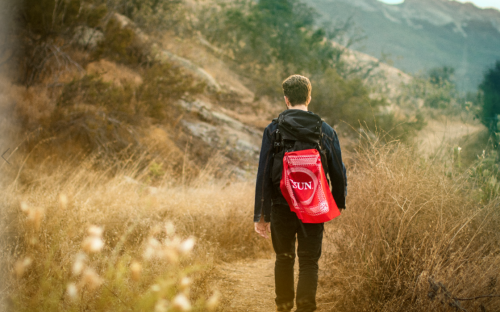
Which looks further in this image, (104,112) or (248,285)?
(104,112)

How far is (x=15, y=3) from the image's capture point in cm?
688

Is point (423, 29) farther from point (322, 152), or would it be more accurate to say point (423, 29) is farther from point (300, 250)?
point (300, 250)

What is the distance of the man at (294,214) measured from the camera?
2361 mm

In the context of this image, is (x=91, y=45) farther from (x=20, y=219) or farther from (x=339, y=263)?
(x=339, y=263)

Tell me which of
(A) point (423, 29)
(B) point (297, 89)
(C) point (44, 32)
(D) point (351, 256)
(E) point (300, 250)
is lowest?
(A) point (423, 29)

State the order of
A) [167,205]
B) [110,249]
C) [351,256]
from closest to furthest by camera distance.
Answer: [351,256]
[110,249]
[167,205]

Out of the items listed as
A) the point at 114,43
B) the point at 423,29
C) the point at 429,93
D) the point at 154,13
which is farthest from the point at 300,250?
the point at 423,29

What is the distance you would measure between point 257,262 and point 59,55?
6.81m

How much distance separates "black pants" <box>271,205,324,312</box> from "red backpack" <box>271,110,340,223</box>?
0.47 ft

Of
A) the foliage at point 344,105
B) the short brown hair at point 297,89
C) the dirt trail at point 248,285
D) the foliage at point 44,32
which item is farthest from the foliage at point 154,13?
the short brown hair at point 297,89

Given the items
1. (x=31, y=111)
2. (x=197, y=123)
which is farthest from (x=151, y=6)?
(x=31, y=111)

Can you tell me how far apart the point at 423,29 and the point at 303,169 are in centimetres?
9660

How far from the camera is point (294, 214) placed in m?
2.39

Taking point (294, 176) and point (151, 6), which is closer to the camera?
point (294, 176)
